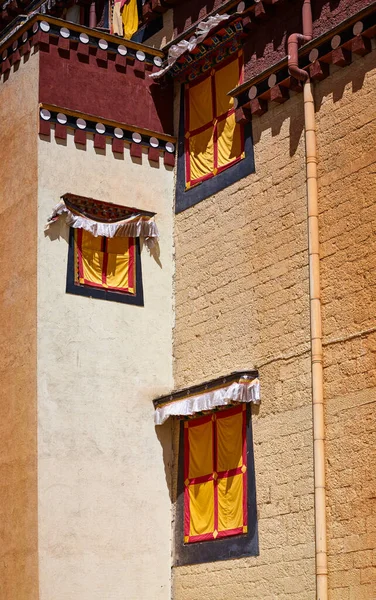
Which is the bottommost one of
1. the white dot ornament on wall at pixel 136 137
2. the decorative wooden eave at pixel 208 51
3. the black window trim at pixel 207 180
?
the black window trim at pixel 207 180

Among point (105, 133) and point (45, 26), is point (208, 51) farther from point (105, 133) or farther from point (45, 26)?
point (45, 26)

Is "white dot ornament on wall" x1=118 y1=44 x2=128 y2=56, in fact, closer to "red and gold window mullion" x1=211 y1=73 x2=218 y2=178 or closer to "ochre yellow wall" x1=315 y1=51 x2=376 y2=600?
"red and gold window mullion" x1=211 y1=73 x2=218 y2=178

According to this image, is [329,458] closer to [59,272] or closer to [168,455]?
[168,455]

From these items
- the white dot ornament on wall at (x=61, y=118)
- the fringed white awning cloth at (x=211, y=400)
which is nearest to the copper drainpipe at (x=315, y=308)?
the fringed white awning cloth at (x=211, y=400)

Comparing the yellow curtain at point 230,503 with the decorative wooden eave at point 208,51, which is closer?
the yellow curtain at point 230,503

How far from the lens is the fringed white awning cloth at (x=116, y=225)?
15.6 meters

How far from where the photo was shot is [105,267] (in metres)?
15.9

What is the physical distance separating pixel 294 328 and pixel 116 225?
3.10 metres

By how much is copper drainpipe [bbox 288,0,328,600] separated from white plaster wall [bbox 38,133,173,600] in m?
2.84

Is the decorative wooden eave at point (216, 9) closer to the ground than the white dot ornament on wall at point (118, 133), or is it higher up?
higher up

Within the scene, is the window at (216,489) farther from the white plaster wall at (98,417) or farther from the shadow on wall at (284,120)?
the shadow on wall at (284,120)

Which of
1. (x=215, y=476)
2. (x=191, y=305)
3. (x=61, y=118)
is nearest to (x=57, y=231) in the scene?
(x=61, y=118)

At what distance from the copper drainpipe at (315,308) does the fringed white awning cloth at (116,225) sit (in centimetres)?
277

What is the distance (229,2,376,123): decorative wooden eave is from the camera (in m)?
13.7
